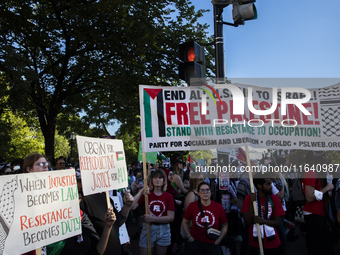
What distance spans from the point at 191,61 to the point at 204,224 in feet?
10.3

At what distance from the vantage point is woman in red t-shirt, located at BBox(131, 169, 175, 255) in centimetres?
536

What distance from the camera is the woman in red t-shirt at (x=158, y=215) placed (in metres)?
5.36

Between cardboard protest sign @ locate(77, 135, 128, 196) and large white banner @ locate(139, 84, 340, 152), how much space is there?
3.15ft

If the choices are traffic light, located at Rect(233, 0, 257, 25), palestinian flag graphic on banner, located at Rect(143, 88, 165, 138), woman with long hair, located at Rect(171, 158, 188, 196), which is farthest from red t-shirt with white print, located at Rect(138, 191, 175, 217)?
traffic light, located at Rect(233, 0, 257, 25)

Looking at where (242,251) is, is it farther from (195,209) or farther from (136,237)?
(136,237)

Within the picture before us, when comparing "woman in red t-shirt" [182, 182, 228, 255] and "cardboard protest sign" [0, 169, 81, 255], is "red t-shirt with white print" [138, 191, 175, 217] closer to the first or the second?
"woman in red t-shirt" [182, 182, 228, 255]

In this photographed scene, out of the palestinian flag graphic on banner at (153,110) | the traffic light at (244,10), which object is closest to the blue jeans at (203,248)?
the palestinian flag graphic on banner at (153,110)

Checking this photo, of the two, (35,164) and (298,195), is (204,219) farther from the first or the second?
(35,164)

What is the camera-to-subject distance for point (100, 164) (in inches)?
156

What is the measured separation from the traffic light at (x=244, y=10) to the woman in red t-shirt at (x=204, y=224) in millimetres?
3118

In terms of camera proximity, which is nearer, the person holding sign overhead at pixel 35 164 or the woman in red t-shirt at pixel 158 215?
the person holding sign overhead at pixel 35 164

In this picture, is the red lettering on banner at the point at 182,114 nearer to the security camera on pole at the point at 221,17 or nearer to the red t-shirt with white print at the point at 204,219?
the security camera on pole at the point at 221,17

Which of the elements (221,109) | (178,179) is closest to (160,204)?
(221,109)

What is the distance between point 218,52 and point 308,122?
2153 mm
